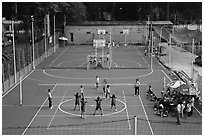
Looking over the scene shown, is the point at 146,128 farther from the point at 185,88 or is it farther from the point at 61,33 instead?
the point at 61,33

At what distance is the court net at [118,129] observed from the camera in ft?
60.5

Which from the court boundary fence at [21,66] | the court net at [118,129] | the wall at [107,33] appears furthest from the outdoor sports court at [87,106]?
the wall at [107,33]

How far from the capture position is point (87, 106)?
2378cm

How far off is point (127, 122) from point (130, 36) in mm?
49143

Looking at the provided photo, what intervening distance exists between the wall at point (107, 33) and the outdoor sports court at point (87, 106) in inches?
1085

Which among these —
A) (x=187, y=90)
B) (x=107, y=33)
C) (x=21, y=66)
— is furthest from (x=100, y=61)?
(x=107, y=33)

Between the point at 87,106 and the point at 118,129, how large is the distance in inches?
205

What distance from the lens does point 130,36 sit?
68.5 meters

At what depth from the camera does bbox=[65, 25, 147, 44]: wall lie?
6806 cm

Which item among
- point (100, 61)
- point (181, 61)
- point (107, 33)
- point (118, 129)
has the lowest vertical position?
point (118, 129)

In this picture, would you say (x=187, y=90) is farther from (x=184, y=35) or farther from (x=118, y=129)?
(x=184, y=35)

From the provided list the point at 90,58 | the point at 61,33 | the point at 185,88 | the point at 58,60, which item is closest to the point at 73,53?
the point at 58,60

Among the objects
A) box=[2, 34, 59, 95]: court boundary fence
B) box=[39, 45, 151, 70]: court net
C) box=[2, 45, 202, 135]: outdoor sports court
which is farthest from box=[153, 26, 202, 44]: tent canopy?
Answer: box=[2, 34, 59, 95]: court boundary fence

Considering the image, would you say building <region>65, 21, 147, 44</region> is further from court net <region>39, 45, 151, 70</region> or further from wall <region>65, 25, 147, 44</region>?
court net <region>39, 45, 151, 70</region>
